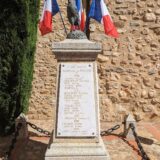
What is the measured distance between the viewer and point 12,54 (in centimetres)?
597

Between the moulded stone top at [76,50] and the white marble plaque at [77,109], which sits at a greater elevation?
the moulded stone top at [76,50]

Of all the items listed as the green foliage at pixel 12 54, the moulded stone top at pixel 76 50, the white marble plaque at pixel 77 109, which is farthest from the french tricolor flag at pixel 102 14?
the white marble plaque at pixel 77 109

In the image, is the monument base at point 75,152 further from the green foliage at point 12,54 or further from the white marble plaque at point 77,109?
the green foliage at point 12,54

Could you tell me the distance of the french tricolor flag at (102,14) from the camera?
19.6 feet

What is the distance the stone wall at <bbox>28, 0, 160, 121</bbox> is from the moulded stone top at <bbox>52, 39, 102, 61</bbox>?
10.8 feet

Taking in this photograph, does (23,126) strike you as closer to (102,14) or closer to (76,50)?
(76,50)

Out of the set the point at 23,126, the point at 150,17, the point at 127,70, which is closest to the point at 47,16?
the point at 23,126

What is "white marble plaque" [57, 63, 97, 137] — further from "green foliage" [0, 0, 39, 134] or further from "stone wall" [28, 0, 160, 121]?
"stone wall" [28, 0, 160, 121]

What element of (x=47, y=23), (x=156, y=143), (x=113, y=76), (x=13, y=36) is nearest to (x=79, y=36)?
(x=47, y=23)

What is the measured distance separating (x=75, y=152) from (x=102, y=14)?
2.90m

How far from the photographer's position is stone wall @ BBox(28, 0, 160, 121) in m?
7.27

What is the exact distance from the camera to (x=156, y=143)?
577cm

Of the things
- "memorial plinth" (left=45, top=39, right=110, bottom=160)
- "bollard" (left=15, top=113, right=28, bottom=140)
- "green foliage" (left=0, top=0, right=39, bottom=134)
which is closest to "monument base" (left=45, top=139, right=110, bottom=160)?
"memorial plinth" (left=45, top=39, right=110, bottom=160)

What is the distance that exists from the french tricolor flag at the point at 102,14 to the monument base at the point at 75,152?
2662 mm
